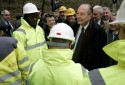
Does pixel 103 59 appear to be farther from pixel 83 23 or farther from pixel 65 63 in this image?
pixel 65 63

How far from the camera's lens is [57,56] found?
344cm

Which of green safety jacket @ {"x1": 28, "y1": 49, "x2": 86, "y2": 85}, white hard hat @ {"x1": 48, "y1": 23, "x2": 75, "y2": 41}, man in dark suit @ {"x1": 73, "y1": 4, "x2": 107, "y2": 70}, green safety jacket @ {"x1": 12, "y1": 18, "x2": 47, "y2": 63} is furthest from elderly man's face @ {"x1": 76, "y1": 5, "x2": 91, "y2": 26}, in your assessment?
green safety jacket @ {"x1": 28, "y1": 49, "x2": 86, "y2": 85}

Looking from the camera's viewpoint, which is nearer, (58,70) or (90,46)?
(58,70)

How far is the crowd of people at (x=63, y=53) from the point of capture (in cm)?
200

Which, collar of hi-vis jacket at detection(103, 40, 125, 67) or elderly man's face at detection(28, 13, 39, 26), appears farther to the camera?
elderly man's face at detection(28, 13, 39, 26)

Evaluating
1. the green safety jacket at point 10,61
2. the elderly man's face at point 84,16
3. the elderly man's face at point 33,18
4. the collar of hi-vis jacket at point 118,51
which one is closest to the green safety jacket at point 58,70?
the green safety jacket at point 10,61

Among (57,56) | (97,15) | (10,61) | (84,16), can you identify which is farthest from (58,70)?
(97,15)

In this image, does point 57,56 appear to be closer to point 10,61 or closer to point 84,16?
point 10,61

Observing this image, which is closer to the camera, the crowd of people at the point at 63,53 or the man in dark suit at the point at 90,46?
the crowd of people at the point at 63,53

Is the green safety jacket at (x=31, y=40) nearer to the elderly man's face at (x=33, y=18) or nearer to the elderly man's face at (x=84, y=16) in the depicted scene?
the elderly man's face at (x=33, y=18)

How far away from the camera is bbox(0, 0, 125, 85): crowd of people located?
1998mm

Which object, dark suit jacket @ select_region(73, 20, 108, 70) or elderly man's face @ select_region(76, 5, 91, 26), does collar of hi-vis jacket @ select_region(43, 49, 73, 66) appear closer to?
dark suit jacket @ select_region(73, 20, 108, 70)

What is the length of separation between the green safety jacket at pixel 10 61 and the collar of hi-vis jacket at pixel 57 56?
0.82 m

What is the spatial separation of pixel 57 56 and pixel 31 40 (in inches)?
113
